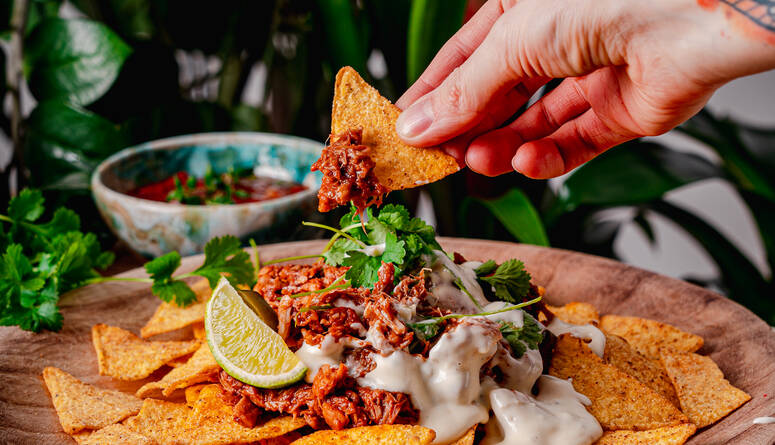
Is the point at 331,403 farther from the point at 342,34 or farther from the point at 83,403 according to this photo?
the point at 342,34

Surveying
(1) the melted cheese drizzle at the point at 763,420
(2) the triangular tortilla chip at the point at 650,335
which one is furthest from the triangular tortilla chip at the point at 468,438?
(2) the triangular tortilla chip at the point at 650,335

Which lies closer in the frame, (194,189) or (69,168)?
(194,189)

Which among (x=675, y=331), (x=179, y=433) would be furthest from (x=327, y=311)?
(x=675, y=331)

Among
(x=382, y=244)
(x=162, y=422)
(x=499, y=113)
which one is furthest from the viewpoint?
(x=499, y=113)

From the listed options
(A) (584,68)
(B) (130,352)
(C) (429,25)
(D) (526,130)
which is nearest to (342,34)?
(C) (429,25)

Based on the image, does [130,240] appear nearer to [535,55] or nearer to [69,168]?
[69,168]

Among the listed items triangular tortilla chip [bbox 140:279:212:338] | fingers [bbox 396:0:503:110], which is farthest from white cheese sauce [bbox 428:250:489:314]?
triangular tortilla chip [bbox 140:279:212:338]
